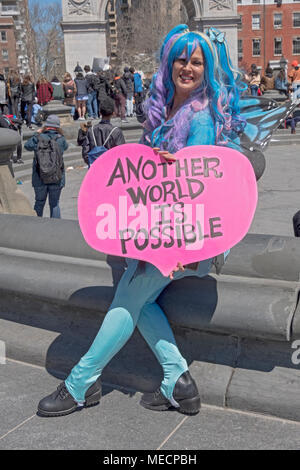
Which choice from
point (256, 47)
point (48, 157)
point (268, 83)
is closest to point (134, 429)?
point (48, 157)

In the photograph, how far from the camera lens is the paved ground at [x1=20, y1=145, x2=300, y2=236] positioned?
24.0 ft

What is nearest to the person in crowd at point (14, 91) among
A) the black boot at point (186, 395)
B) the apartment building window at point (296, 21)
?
the black boot at point (186, 395)

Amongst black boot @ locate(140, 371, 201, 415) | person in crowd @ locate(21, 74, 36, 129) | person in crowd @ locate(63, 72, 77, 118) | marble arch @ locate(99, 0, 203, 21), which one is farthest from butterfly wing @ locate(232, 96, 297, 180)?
marble arch @ locate(99, 0, 203, 21)

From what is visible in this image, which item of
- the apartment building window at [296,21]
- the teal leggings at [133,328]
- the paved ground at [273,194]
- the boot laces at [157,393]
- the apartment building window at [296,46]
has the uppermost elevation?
the apartment building window at [296,21]

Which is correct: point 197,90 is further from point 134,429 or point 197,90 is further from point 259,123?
point 134,429

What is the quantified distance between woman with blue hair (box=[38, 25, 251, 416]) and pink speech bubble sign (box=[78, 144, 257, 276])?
0.25ft

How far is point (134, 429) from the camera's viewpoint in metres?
2.67

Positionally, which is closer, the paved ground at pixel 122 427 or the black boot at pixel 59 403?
the paved ground at pixel 122 427

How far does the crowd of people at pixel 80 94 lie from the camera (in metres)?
17.4

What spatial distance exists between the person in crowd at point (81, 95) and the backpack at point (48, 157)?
41.4 ft

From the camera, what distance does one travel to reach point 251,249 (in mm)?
3096

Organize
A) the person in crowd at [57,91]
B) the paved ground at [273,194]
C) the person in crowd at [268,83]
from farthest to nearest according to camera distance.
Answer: the person in crowd at [57,91]
the person in crowd at [268,83]
the paved ground at [273,194]

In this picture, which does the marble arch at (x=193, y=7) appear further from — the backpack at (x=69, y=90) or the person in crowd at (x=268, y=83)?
the backpack at (x=69, y=90)
